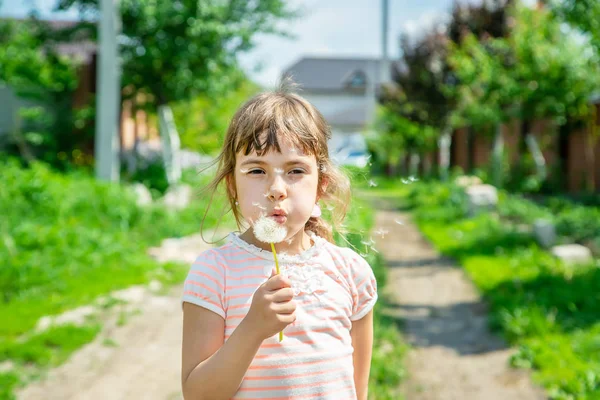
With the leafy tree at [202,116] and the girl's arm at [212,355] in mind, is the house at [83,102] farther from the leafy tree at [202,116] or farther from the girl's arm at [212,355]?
the girl's arm at [212,355]

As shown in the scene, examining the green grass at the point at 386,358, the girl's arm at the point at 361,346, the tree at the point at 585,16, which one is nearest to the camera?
the girl's arm at the point at 361,346

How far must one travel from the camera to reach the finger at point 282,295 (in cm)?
135

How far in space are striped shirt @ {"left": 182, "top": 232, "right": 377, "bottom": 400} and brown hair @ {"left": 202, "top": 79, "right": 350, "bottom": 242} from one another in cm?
18

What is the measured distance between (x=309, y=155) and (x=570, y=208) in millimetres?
10712

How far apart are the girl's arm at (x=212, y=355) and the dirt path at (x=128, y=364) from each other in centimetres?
288

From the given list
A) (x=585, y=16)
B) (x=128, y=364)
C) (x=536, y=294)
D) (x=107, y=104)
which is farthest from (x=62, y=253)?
(x=585, y=16)

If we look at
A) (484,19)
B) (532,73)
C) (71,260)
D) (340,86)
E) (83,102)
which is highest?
(340,86)

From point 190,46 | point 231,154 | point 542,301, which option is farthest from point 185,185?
point 231,154

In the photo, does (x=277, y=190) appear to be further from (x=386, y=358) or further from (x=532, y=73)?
(x=532, y=73)

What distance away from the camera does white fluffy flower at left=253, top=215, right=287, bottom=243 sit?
1404 mm

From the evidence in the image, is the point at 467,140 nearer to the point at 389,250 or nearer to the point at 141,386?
the point at 389,250

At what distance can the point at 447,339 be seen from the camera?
18.0ft

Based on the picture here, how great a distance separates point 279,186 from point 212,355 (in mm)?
404

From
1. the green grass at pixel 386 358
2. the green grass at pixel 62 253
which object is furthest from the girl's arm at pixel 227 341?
the green grass at pixel 386 358
